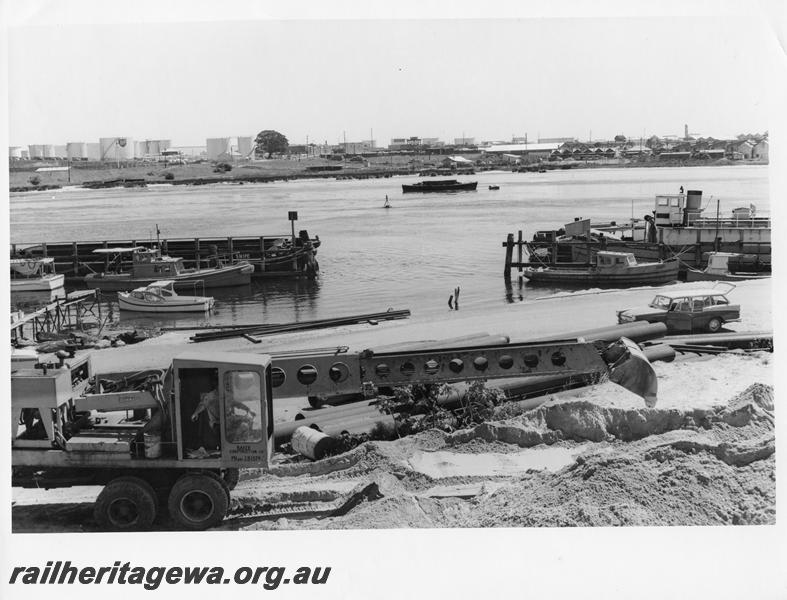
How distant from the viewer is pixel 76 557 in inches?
339

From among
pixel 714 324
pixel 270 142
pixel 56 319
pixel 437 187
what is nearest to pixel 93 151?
pixel 56 319

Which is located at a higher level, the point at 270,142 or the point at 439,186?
the point at 439,186

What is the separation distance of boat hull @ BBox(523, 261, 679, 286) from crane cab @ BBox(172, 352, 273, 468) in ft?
59.7

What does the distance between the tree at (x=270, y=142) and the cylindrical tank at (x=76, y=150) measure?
3.22 meters

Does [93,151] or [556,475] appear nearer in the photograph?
[556,475]

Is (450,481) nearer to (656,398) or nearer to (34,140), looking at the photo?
(656,398)

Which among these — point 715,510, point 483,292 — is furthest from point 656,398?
point 483,292

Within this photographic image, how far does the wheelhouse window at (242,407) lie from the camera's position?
8.38 meters

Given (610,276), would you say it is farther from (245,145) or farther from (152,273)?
(152,273)

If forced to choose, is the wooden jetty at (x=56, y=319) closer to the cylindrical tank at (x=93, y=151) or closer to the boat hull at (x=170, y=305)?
the boat hull at (x=170, y=305)

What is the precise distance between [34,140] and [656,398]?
9.46m

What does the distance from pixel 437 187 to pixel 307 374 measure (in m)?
35.3

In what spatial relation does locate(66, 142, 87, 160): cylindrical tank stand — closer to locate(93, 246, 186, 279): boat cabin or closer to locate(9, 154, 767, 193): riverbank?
locate(9, 154, 767, 193): riverbank

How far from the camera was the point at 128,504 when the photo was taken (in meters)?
8.55
